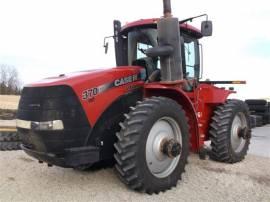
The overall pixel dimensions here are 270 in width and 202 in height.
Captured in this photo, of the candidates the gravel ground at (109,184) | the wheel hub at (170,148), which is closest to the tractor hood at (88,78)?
the wheel hub at (170,148)

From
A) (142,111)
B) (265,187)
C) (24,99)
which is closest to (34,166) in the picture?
(24,99)

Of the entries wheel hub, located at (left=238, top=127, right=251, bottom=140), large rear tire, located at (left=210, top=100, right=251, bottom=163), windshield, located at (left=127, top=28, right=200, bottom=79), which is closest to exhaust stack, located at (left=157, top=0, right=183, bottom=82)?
windshield, located at (left=127, top=28, right=200, bottom=79)

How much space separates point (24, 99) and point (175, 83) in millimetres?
2242

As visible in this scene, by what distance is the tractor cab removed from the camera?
21.2 feet

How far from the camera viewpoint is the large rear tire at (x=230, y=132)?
691cm

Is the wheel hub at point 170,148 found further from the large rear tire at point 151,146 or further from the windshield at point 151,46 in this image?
the windshield at point 151,46

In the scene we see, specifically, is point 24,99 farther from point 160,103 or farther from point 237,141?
point 237,141

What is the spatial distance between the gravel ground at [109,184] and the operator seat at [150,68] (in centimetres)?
160

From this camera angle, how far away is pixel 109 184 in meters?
5.36

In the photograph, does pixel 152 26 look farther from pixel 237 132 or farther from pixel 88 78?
pixel 237 132

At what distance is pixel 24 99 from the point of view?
5.31m

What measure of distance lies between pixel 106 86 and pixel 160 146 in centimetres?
110

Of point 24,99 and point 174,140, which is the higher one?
point 24,99

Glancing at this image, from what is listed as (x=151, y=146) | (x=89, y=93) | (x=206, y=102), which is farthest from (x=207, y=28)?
(x=89, y=93)
